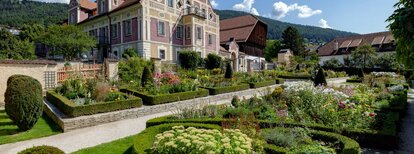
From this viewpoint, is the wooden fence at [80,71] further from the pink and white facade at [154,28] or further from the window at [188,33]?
the window at [188,33]

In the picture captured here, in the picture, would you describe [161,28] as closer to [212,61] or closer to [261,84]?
[212,61]

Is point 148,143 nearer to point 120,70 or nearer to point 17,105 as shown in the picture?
point 17,105

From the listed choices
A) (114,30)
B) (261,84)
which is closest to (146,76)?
(261,84)

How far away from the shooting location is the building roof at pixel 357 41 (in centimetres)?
4696

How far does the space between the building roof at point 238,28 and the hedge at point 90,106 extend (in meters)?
34.9

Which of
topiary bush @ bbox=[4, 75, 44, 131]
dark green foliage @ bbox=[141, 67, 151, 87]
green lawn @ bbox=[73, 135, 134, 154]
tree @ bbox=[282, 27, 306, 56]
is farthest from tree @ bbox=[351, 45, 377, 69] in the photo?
topiary bush @ bbox=[4, 75, 44, 131]

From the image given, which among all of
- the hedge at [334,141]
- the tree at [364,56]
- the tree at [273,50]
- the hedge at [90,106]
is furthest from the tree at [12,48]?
the tree at [273,50]

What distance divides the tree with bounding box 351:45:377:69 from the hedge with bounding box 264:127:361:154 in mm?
39365

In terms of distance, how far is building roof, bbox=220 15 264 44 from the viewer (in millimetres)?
45250

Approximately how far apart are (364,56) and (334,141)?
133 feet

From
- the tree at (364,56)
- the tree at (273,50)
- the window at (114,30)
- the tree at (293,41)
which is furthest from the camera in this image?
the tree at (273,50)

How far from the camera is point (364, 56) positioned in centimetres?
4000

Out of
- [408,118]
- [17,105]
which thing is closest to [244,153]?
[17,105]

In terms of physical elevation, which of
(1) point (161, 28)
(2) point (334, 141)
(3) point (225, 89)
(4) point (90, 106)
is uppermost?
(1) point (161, 28)
